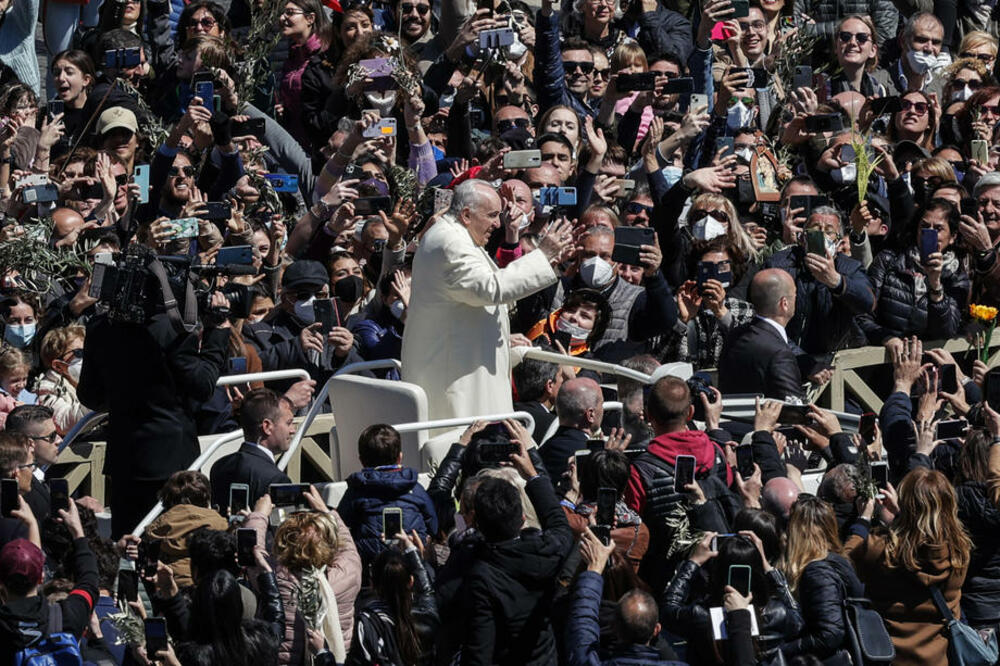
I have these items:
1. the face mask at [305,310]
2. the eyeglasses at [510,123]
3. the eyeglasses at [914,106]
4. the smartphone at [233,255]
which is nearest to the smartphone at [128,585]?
the smartphone at [233,255]

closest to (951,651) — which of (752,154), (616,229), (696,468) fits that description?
(696,468)

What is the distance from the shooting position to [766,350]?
12578 mm

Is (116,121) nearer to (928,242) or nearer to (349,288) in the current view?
(349,288)

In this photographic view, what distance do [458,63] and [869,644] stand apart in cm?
761

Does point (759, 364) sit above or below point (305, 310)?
below

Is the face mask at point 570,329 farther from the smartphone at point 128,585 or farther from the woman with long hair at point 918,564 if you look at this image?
the smartphone at point 128,585

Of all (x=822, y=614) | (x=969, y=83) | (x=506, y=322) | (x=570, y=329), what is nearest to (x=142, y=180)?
(x=506, y=322)

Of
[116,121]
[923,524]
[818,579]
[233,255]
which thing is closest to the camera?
[818,579]

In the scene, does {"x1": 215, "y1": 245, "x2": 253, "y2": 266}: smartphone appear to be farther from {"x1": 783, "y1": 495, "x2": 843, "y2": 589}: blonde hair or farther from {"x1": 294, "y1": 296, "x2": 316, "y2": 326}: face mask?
{"x1": 783, "y1": 495, "x2": 843, "y2": 589}: blonde hair

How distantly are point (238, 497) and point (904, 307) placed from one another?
5.58 meters

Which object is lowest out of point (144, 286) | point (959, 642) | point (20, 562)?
point (959, 642)

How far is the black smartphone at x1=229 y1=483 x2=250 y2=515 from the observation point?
32.3 ft

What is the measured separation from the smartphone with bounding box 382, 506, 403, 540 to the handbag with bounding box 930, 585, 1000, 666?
2333 mm

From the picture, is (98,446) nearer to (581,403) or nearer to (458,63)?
(581,403)
